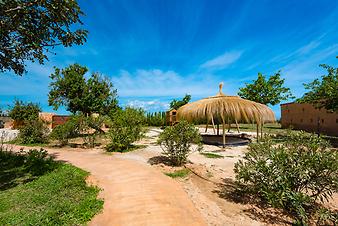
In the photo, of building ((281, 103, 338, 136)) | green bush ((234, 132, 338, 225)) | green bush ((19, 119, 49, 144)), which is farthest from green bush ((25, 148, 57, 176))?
building ((281, 103, 338, 136))

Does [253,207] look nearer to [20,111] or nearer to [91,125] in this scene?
[91,125]

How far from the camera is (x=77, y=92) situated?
16250 millimetres

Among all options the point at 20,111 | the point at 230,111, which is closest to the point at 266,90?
the point at 230,111

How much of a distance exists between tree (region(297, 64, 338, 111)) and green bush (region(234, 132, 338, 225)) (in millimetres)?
11452

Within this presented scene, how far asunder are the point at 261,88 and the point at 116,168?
2691cm

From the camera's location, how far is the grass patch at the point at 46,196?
11.7ft

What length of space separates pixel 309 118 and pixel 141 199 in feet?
86.1

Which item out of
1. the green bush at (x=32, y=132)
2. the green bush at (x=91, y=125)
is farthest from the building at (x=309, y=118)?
the green bush at (x=32, y=132)

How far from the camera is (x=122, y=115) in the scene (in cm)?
1015

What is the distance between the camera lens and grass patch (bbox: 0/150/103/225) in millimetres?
3565

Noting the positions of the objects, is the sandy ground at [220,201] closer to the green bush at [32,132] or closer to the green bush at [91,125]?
the green bush at [91,125]

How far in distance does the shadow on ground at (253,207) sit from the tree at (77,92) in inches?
544

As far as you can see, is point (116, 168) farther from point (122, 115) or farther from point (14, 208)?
point (122, 115)

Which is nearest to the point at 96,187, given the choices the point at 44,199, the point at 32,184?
the point at 44,199
